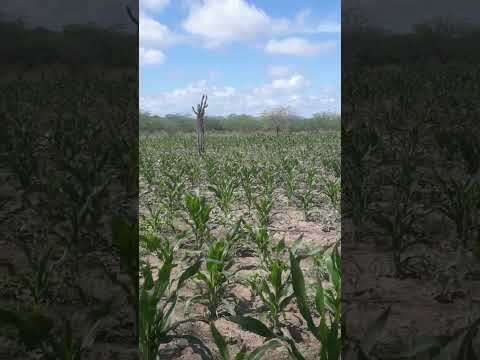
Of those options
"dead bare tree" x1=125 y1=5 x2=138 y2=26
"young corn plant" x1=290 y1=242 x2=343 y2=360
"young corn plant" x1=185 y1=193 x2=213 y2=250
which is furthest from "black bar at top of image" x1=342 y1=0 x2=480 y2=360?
"young corn plant" x1=185 y1=193 x2=213 y2=250

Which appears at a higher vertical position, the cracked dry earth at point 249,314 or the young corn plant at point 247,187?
the young corn plant at point 247,187

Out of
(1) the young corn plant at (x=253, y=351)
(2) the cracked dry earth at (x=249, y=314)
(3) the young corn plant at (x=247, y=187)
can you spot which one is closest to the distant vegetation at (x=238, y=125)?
(3) the young corn plant at (x=247, y=187)

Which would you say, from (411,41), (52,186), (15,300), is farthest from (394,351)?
(411,41)

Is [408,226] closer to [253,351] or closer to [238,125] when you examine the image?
[253,351]

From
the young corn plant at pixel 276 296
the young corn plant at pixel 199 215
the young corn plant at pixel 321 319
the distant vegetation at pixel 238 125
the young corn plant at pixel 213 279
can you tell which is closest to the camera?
the young corn plant at pixel 321 319

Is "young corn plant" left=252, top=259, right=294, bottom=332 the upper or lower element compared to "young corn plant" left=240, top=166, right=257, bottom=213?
lower

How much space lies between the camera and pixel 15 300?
6.95 feet

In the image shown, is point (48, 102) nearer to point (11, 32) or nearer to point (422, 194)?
point (11, 32)

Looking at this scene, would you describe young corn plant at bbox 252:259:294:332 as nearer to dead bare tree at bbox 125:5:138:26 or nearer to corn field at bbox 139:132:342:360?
corn field at bbox 139:132:342:360

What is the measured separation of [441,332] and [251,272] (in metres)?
1.20

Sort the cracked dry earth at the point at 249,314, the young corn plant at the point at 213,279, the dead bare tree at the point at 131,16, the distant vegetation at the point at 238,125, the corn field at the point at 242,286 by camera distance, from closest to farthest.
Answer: the dead bare tree at the point at 131,16
the corn field at the point at 242,286
the cracked dry earth at the point at 249,314
the young corn plant at the point at 213,279
the distant vegetation at the point at 238,125

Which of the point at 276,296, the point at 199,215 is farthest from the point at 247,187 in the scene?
the point at 276,296

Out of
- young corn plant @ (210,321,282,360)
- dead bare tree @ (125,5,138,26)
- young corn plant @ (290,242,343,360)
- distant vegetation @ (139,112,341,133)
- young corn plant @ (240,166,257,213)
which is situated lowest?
young corn plant @ (210,321,282,360)

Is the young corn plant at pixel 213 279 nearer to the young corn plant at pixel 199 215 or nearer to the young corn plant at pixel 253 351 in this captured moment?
the young corn plant at pixel 253 351
